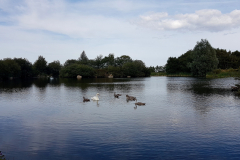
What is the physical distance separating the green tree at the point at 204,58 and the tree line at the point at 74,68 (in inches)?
2080

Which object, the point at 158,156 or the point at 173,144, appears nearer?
the point at 158,156

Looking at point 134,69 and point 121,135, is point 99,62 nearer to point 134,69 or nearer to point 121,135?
point 134,69

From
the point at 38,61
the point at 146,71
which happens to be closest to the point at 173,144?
the point at 146,71

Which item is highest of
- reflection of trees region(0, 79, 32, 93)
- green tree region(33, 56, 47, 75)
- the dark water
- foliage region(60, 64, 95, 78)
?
green tree region(33, 56, 47, 75)

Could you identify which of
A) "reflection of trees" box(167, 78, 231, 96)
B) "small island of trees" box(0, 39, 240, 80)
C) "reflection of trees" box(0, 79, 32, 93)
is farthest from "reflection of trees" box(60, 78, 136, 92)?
"small island of trees" box(0, 39, 240, 80)

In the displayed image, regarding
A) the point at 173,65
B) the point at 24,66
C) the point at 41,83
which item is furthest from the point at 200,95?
the point at 24,66

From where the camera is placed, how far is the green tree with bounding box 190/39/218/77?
108 metres

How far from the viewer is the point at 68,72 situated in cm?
14238

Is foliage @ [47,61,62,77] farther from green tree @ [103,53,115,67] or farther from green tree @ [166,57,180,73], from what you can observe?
green tree @ [166,57,180,73]

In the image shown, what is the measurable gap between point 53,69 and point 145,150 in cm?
17628

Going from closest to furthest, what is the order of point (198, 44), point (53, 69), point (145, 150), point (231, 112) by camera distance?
point (145, 150)
point (231, 112)
point (198, 44)
point (53, 69)

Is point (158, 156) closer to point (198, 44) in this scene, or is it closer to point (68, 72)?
point (198, 44)

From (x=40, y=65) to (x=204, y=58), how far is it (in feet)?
394

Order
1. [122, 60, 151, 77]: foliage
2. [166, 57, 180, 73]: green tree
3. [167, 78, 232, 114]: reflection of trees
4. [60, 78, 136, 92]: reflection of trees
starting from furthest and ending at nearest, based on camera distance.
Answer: [122, 60, 151, 77]: foliage
[166, 57, 180, 73]: green tree
[60, 78, 136, 92]: reflection of trees
[167, 78, 232, 114]: reflection of trees
